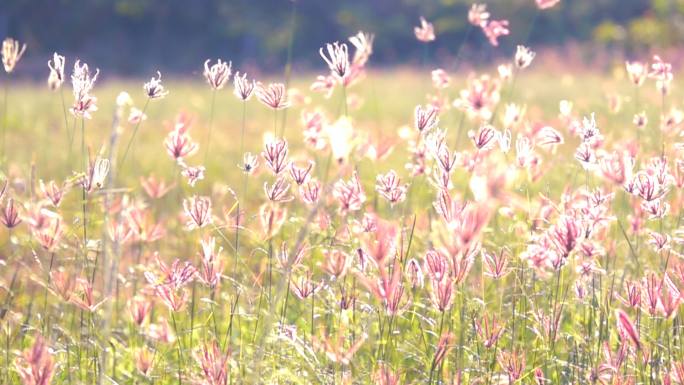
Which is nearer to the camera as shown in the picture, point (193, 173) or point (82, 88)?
point (82, 88)

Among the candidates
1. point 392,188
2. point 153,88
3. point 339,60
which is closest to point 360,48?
point 339,60

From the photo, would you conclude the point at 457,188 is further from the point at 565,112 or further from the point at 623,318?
the point at 623,318

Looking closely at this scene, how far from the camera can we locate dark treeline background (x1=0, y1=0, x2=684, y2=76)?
2511cm

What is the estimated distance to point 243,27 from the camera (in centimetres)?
2658

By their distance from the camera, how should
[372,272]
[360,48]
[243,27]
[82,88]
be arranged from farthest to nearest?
[243,27] → [372,272] → [360,48] → [82,88]

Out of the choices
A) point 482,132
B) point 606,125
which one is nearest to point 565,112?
point 482,132

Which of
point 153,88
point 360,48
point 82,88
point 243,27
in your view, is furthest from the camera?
point 243,27

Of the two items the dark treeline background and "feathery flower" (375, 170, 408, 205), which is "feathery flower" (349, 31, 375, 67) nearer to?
"feathery flower" (375, 170, 408, 205)

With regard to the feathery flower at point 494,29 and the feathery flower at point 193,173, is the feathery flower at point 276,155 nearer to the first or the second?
the feathery flower at point 193,173

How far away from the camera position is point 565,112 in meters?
2.53

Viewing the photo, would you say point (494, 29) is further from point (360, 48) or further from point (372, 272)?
point (372, 272)

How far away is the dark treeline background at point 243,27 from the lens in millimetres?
25109

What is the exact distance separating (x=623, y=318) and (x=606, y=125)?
610 centimetres

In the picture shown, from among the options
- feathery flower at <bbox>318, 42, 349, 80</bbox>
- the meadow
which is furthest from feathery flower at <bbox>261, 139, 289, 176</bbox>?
feathery flower at <bbox>318, 42, 349, 80</bbox>
